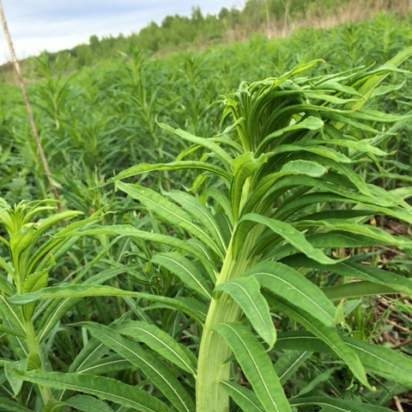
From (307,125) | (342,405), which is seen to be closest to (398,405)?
(342,405)

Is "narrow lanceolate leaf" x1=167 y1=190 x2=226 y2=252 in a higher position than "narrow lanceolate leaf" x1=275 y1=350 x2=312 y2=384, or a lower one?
higher

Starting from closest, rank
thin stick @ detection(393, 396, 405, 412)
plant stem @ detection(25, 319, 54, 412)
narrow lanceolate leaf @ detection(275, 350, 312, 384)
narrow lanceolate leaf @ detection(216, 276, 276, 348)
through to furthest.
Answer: narrow lanceolate leaf @ detection(216, 276, 276, 348) → plant stem @ detection(25, 319, 54, 412) → narrow lanceolate leaf @ detection(275, 350, 312, 384) → thin stick @ detection(393, 396, 405, 412)

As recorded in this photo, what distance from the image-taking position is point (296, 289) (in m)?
1.08

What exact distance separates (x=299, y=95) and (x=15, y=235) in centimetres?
80

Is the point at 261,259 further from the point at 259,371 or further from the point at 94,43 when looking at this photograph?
the point at 94,43

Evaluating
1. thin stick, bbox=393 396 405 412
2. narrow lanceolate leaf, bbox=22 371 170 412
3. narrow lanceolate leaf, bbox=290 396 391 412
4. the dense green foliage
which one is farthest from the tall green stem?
the dense green foliage

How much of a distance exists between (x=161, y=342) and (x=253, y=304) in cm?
36

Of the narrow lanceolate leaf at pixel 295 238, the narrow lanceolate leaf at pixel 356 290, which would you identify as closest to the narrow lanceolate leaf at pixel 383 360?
the narrow lanceolate leaf at pixel 356 290

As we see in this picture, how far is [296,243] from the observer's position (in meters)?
1.08

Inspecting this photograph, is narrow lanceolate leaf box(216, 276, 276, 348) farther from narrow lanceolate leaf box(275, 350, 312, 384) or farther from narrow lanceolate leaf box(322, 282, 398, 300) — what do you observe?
narrow lanceolate leaf box(275, 350, 312, 384)

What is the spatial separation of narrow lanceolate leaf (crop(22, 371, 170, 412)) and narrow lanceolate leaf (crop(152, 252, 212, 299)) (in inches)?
11.1

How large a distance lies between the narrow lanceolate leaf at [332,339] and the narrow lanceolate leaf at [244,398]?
0.69ft

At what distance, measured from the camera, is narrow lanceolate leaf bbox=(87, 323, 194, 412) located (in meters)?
1.33

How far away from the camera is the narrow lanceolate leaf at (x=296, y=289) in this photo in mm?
1025
